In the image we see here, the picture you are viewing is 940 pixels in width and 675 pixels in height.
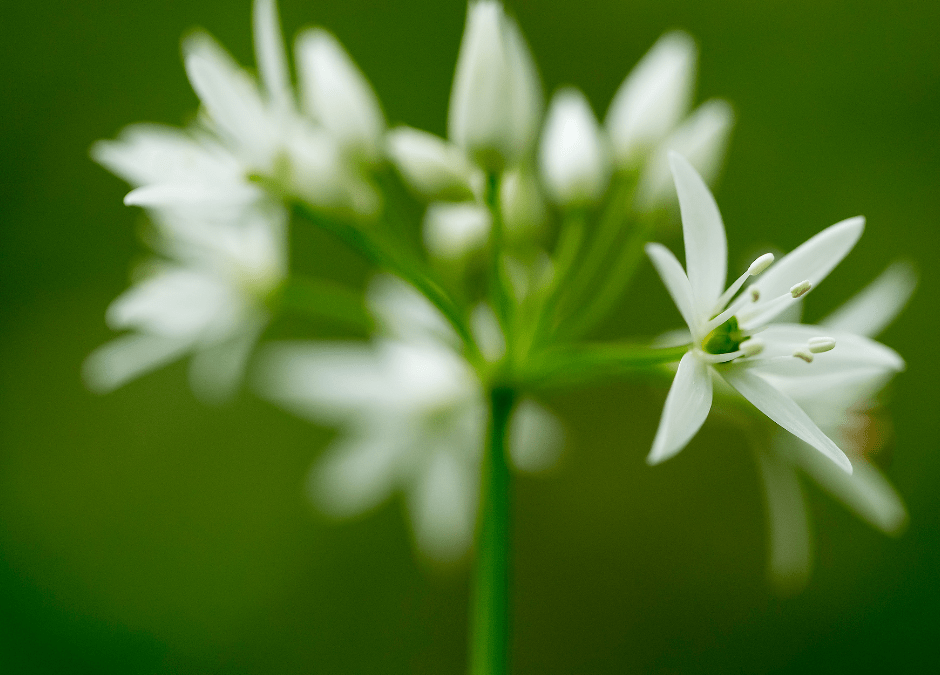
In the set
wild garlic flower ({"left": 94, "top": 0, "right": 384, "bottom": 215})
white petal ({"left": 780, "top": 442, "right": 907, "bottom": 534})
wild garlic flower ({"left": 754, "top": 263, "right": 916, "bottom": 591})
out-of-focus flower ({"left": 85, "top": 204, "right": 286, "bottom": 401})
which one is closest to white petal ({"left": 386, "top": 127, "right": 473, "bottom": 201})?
wild garlic flower ({"left": 94, "top": 0, "right": 384, "bottom": 215})

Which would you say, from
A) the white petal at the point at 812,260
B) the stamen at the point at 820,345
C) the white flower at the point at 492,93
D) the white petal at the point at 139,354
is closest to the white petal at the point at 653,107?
the white flower at the point at 492,93

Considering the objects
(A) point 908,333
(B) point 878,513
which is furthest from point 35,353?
(A) point 908,333

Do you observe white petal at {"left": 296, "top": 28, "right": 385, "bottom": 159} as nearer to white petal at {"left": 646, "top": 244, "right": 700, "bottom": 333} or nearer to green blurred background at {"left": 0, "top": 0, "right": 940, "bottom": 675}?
white petal at {"left": 646, "top": 244, "right": 700, "bottom": 333}

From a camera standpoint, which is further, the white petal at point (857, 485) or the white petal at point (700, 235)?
the white petal at point (857, 485)

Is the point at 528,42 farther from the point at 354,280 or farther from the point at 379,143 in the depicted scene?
the point at 379,143

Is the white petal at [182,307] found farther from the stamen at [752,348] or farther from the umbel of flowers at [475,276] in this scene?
the stamen at [752,348]

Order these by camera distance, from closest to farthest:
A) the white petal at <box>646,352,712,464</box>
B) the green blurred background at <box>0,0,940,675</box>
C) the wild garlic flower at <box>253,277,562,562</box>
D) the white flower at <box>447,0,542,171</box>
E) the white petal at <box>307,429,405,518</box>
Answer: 1. the white petal at <box>646,352,712,464</box>
2. the white flower at <box>447,0,542,171</box>
3. the wild garlic flower at <box>253,277,562,562</box>
4. the white petal at <box>307,429,405,518</box>
5. the green blurred background at <box>0,0,940,675</box>
